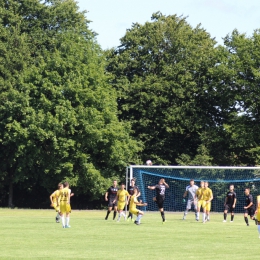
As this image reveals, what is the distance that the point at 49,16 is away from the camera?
200 feet

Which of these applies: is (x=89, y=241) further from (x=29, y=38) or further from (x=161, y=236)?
(x=29, y=38)

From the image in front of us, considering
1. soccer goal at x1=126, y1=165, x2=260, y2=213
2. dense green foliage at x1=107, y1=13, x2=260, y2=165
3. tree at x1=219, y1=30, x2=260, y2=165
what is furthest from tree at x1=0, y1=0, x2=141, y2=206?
soccer goal at x1=126, y1=165, x2=260, y2=213

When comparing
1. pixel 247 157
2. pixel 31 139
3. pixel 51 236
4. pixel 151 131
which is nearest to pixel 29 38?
pixel 31 139

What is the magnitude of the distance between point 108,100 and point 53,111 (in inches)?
185

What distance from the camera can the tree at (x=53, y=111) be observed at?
182 ft

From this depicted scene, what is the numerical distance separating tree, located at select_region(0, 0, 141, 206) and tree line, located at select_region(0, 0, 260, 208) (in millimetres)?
87

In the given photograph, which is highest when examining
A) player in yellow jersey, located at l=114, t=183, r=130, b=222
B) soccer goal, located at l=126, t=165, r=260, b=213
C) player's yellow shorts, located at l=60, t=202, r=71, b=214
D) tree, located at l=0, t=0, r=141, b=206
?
tree, located at l=0, t=0, r=141, b=206

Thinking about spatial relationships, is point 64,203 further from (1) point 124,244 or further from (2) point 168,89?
(2) point 168,89

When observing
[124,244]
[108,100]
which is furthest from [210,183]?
[124,244]

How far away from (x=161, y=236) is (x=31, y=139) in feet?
110

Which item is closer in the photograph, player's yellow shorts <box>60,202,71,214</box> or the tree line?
player's yellow shorts <box>60,202,71,214</box>

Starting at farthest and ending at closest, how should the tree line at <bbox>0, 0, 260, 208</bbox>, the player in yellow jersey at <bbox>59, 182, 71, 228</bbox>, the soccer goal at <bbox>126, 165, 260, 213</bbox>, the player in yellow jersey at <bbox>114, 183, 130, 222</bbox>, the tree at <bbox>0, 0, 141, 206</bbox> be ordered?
1. the tree line at <bbox>0, 0, 260, 208</bbox>
2. the tree at <bbox>0, 0, 141, 206</bbox>
3. the soccer goal at <bbox>126, 165, 260, 213</bbox>
4. the player in yellow jersey at <bbox>114, 183, 130, 222</bbox>
5. the player in yellow jersey at <bbox>59, 182, 71, 228</bbox>

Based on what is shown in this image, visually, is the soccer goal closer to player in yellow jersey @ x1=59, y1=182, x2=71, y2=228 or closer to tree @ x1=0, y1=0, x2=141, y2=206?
tree @ x1=0, y1=0, x2=141, y2=206

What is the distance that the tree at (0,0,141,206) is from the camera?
55.4 m
